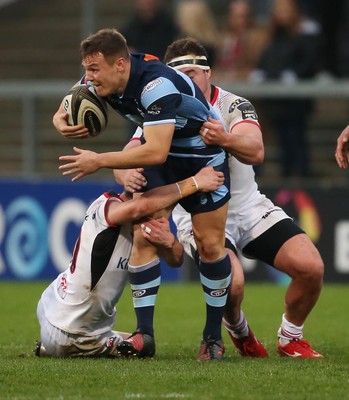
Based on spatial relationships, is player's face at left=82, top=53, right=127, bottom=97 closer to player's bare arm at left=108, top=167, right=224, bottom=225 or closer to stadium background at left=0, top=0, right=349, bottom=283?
player's bare arm at left=108, top=167, right=224, bottom=225

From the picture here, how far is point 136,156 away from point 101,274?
85 centimetres

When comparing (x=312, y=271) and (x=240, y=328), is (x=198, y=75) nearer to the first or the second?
(x=312, y=271)

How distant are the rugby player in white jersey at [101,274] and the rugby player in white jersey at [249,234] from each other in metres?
0.22

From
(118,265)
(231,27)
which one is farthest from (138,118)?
(231,27)

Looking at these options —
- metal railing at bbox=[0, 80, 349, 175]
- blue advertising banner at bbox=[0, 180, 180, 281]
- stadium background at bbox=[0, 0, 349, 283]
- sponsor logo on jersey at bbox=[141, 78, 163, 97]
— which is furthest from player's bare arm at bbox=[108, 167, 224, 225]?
metal railing at bbox=[0, 80, 349, 175]

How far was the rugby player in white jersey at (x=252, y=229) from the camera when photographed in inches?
299

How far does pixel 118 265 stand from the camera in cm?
735

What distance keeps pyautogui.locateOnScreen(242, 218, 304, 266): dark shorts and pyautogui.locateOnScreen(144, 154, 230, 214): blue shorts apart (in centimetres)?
60

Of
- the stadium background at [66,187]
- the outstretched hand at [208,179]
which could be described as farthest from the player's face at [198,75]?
the stadium background at [66,187]

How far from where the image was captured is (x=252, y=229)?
7.91m

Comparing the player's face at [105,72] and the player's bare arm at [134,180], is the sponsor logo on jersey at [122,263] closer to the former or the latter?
the player's bare arm at [134,180]

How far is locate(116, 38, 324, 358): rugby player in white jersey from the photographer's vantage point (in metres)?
7.59

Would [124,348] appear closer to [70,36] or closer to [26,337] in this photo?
[26,337]

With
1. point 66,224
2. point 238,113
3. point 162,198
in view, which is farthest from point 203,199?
point 66,224
